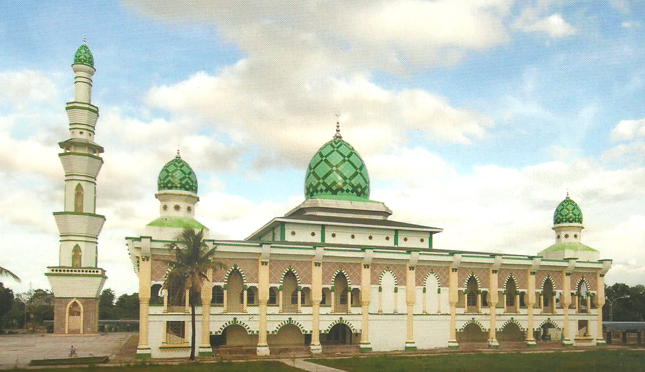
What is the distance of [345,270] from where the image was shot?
4522 centimetres

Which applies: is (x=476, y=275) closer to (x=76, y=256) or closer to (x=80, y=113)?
(x=76, y=256)

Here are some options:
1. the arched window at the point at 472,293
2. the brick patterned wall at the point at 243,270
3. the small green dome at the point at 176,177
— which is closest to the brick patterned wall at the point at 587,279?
the arched window at the point at 472,293

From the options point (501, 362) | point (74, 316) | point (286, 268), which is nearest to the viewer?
point (501, 362)

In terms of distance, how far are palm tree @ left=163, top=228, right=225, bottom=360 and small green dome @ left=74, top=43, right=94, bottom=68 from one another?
32.0 metres

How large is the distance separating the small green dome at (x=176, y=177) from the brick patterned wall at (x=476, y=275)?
71.1ft

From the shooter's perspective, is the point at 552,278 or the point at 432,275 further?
the point at 552,278

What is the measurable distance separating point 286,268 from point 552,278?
22612 millimetres

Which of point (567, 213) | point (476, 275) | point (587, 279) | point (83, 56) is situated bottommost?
point (587, 279)

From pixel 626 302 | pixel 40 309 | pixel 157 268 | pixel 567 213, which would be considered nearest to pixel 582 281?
pixel 567 213

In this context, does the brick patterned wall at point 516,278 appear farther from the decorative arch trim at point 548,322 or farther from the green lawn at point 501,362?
the green lawn at point 501,362

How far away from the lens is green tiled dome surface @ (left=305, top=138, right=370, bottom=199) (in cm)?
5447

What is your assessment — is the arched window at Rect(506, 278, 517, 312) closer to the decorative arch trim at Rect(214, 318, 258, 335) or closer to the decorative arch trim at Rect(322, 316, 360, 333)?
the decorative arch trim at Rect(322, 316, 360, 333)

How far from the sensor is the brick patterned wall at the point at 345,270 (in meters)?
44.7

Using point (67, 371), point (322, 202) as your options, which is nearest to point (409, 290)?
point (322, 202)
